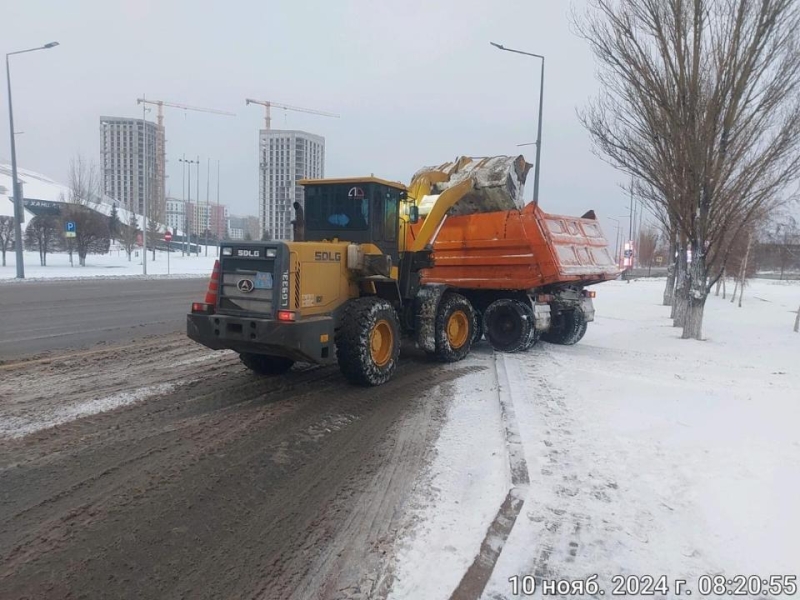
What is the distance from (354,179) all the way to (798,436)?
5.89m

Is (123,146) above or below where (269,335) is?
above

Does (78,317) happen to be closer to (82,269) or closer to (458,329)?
(458,329)

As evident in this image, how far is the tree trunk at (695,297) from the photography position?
12.9 metres

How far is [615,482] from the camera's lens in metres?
4.53

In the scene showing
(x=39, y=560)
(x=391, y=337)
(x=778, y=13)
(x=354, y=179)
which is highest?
(x=778, y=13)

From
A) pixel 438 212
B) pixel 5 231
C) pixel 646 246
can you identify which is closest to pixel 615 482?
pixel 438 212

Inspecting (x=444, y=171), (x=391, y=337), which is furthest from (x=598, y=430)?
(x=444, y=171)

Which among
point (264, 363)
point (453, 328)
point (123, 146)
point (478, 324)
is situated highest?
point (123, 146)

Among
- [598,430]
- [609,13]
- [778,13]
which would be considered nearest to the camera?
[598,430]

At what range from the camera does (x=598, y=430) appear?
5781 millimetres

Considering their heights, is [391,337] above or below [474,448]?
above

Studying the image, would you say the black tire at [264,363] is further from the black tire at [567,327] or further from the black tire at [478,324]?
the black tire at [567,327]

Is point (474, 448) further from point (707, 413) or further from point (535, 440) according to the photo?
point (707, 413)

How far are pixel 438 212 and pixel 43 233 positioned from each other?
120 feet
